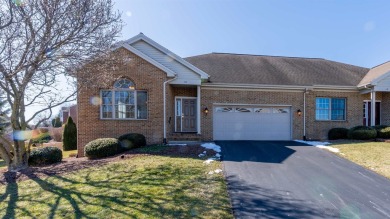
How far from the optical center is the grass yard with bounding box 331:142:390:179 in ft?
26.1

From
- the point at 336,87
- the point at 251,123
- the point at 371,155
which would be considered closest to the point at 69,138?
the point at 251,123

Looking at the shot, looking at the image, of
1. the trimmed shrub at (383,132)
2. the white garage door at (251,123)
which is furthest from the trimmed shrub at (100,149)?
the trimmed shrub at (383,132)

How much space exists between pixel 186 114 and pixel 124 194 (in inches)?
361

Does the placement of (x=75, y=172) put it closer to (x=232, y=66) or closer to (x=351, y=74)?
(x=232, y=66)

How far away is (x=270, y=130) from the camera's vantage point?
14.4 m

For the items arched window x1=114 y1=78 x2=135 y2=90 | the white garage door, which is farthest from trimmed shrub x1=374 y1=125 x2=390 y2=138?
arched window x1=114 y1=78 x2=135 y2=90

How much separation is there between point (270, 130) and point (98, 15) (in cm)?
1143

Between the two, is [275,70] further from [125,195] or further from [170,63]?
[125,195]

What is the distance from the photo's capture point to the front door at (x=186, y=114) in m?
14.5

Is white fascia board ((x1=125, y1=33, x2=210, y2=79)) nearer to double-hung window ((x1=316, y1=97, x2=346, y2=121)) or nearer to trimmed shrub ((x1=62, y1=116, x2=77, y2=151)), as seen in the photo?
double-hung window ((x1=316, y1=97, x2=346, y2=121))

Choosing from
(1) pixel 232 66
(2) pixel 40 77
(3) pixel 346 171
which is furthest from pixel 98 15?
(1) pixel 232 66

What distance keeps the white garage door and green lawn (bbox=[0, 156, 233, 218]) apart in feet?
20.4

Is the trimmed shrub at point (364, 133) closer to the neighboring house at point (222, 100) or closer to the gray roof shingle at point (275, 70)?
the neighboring house at point (222, 100)

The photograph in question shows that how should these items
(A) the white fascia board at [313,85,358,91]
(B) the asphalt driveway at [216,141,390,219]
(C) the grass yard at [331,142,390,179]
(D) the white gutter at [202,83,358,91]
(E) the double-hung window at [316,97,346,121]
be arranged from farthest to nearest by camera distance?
(E) the double-hung window at [316,97,346,121]
(A) the white fascia board at [313,85,358,91]
(D) the white gutter at [202,83,358,91]
(C) the grass yard at [331,142,390,179]
(B) the asphalt driveway at [216,141,390,219]
